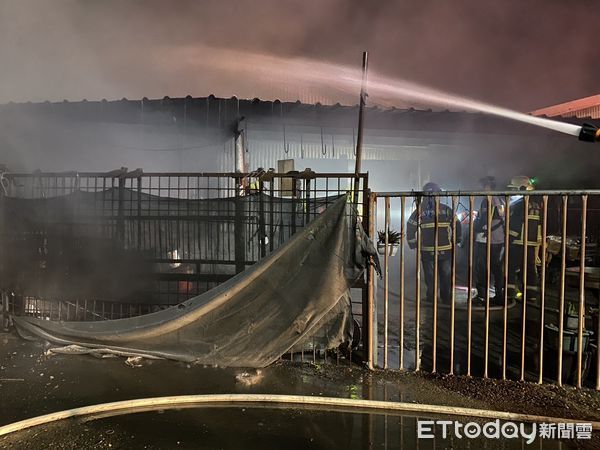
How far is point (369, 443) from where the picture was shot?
2980 millimetres

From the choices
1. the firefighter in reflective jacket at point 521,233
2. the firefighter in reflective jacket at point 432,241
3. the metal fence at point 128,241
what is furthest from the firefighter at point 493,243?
the metal fence at point 128,241

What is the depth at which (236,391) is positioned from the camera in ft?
12.2

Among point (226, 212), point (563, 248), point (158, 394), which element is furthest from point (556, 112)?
point (158, 394)

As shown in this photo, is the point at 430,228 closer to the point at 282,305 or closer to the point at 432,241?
the point at 432,241

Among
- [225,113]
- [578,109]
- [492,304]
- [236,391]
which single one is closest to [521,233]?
[492,304]

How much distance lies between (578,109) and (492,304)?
13232 millimetres

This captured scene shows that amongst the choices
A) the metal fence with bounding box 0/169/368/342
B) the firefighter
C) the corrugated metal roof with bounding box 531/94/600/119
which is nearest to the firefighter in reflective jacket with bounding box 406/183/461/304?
the firefighter

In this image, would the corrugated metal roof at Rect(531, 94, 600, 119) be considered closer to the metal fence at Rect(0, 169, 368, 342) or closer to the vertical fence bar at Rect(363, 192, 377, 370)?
the vertical fence bar at Rect(363, 192, 377, 370)

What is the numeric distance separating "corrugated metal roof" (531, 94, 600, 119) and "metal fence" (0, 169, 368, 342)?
43.5 feet

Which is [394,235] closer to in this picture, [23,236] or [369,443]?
[369,443]

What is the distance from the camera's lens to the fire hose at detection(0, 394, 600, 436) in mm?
3227

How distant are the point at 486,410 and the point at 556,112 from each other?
16979mm

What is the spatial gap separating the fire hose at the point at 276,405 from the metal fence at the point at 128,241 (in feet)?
5.04

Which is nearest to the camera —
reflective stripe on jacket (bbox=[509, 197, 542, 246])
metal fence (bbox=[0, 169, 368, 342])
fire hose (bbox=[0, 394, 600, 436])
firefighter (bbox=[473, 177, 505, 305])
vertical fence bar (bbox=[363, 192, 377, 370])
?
fire hose (bbox=[0, 394, 600, 436])
